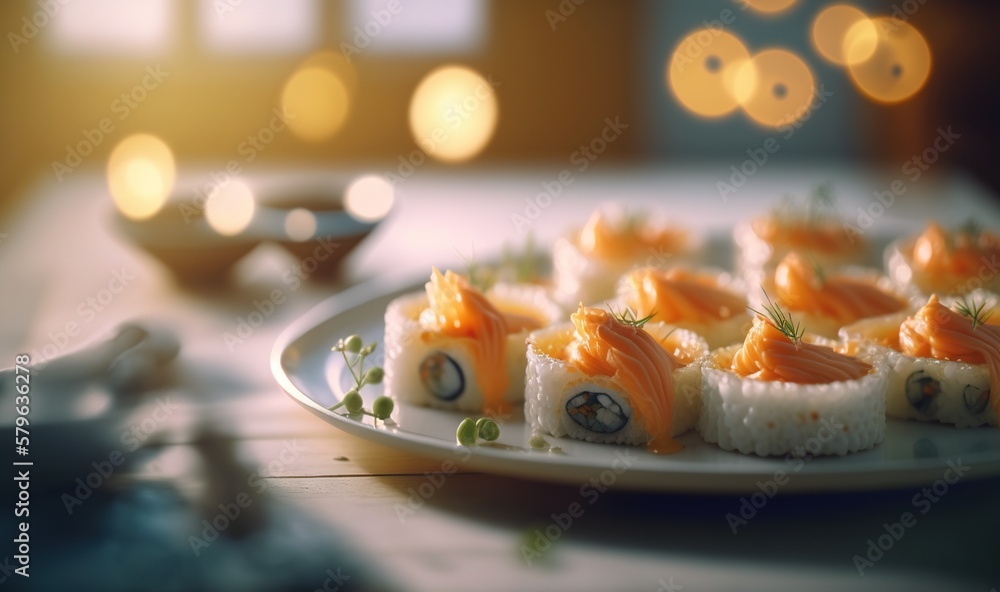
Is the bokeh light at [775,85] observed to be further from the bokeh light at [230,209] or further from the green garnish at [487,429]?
the green garnish at [487,429]

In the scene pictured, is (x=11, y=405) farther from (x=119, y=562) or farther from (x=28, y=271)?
(x=28, y=271)

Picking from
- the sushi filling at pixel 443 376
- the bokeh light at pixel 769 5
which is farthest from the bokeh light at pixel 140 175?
the bokeh light at pixel 769 5

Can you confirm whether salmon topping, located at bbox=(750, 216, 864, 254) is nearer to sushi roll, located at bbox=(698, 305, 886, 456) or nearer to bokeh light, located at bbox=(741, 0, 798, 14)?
sushi roll, located at bbox=(698, 305, 886, 456)

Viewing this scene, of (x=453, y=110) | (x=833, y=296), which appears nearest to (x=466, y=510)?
(x=833, y=296)

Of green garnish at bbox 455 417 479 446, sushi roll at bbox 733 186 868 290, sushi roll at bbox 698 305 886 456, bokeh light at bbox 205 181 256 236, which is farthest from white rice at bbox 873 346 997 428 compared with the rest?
bokeh light at bbox 205 181 256 236

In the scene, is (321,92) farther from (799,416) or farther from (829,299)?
(799,416)

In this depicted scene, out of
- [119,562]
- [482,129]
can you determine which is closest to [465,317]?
[119,562]
